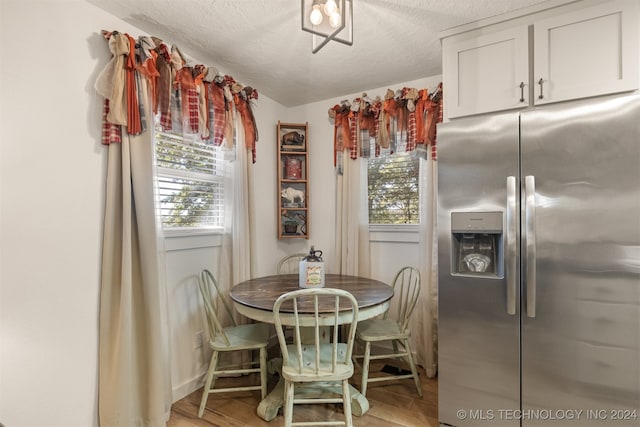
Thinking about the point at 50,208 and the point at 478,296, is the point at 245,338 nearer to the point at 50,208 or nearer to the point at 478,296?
the point at 50,208

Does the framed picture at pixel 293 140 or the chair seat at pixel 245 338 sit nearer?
the chair seat at pixel 245 338

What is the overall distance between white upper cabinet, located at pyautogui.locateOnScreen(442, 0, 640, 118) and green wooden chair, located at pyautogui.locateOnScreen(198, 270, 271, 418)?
6.40ft

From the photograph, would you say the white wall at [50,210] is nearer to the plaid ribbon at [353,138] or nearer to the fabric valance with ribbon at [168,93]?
the fabric valance with ribbon at [168,93]

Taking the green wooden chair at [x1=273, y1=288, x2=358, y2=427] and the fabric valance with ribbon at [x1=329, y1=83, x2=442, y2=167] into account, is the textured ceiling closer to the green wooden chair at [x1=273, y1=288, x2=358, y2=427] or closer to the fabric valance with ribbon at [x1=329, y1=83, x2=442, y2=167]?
the fabric valance with ribbon at [x1=329, y1=83, x2=442, y2=167]

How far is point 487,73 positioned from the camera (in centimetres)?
192

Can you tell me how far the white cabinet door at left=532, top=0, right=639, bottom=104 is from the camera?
1587mm

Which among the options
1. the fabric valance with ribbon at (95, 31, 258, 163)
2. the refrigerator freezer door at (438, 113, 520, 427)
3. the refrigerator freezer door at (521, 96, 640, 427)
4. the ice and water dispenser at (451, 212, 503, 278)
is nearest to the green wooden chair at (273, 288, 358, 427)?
the refrigerator freezer door at (438, 113, 520, 427)

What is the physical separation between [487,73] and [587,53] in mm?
461

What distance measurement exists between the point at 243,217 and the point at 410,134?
1533mm

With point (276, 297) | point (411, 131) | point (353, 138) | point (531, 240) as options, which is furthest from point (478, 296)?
point (353, 138)

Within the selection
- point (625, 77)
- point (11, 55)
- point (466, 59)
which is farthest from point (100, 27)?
point (625, 77)

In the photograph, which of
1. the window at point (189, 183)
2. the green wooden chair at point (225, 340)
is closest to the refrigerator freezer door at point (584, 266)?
the green wooden chair at point (225, 340)

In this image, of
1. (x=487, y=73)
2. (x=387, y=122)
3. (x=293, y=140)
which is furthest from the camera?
(x=293, y=140)

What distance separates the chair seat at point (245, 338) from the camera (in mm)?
2076
